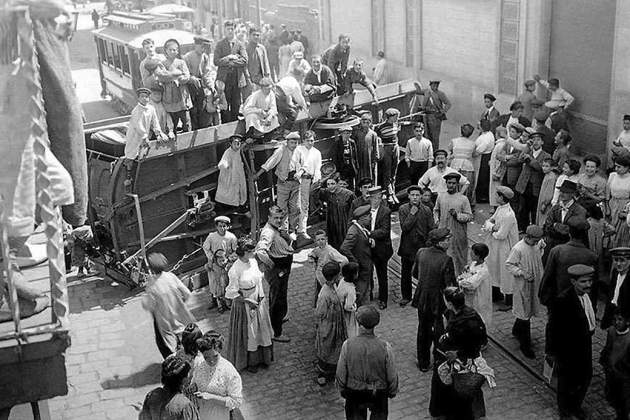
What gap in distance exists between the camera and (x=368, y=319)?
714 centimetres

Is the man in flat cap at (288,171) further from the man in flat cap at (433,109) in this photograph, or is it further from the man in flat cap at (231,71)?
the man in flat cap at (433,109)

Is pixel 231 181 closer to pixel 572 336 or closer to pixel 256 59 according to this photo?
→ pixel 256 59

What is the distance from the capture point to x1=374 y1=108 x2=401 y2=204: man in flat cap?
13962 mm

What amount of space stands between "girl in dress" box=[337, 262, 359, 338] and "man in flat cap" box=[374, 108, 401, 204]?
17.7 feet

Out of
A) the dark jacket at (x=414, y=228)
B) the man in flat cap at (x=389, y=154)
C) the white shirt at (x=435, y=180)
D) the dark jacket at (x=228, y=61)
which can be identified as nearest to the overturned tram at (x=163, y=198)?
the dark jacket at (x=228, y=61)

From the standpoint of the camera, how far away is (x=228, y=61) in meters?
13.3

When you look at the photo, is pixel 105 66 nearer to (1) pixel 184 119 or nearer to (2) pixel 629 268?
(1) pixel 184 119

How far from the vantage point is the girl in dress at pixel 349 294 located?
342 inches

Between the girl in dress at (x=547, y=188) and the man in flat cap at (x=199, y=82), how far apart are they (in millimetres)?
5646

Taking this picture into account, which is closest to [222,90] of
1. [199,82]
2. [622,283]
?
[199,82]

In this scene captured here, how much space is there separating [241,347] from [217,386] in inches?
94.5

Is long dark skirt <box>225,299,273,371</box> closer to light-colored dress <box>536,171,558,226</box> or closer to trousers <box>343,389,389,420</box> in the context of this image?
trousers <box>343,389,389,420</box>

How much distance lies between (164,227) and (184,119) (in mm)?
1993

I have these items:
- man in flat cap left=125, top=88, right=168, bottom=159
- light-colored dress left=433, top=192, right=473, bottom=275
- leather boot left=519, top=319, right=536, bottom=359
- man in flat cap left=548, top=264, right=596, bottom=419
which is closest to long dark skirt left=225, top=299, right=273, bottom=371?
light-colored dress left=433, top=192, right=473, bottom=275
